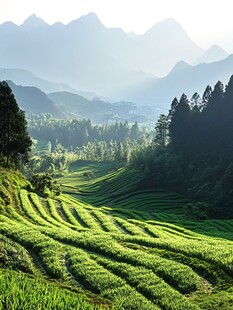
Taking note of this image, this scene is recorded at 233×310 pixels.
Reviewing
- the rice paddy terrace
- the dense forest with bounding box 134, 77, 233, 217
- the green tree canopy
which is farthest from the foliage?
the dense forest with bounding box 134, 77, 233, 217

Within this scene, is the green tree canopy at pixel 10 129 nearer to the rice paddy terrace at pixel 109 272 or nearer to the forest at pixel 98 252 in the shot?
the forest at pixel 98 252

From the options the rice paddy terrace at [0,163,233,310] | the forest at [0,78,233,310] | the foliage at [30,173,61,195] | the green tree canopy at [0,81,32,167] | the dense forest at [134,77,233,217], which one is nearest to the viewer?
the rice paddy terrace at [0,163,233,310]

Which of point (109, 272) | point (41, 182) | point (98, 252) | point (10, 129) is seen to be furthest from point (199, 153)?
point (109, 272)

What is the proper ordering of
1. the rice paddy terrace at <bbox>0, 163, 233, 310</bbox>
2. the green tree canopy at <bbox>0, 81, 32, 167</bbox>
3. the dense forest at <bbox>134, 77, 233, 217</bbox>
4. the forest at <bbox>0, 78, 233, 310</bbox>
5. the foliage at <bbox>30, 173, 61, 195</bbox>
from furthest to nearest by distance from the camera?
the dense forest at <bbox>134, 77, 233, 217</bbox> → the green tree canopy at <bbox>0, 81, 32, 167</bbox> → the foliage at <bbox>30, 173, 61, 195</bbox> → the forest at <bbox>0, 78, 233, 310</bbox> → the rice paddy terrace at <bbox>0, 163, 233, 310</bbox>

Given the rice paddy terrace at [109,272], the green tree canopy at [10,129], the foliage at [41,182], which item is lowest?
the rice paddy terrace at [109,272]

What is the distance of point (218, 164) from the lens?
118 m

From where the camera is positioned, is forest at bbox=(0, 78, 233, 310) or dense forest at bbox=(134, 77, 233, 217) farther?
dense forest at bbox=(134, 77, 233, 217)

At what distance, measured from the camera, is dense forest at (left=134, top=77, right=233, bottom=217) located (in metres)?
113

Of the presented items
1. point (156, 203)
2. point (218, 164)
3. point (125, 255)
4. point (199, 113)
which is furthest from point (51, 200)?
point (199, 113)

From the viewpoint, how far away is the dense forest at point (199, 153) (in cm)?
11281

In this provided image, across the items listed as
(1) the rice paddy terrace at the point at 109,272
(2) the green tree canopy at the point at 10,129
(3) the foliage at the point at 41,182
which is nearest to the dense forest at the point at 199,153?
(3) the foliage at the point at 41,182

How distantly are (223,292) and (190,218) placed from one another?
58897mm

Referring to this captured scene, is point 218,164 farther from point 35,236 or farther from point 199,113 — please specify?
point 35,236

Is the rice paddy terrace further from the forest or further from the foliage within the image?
the foliage
